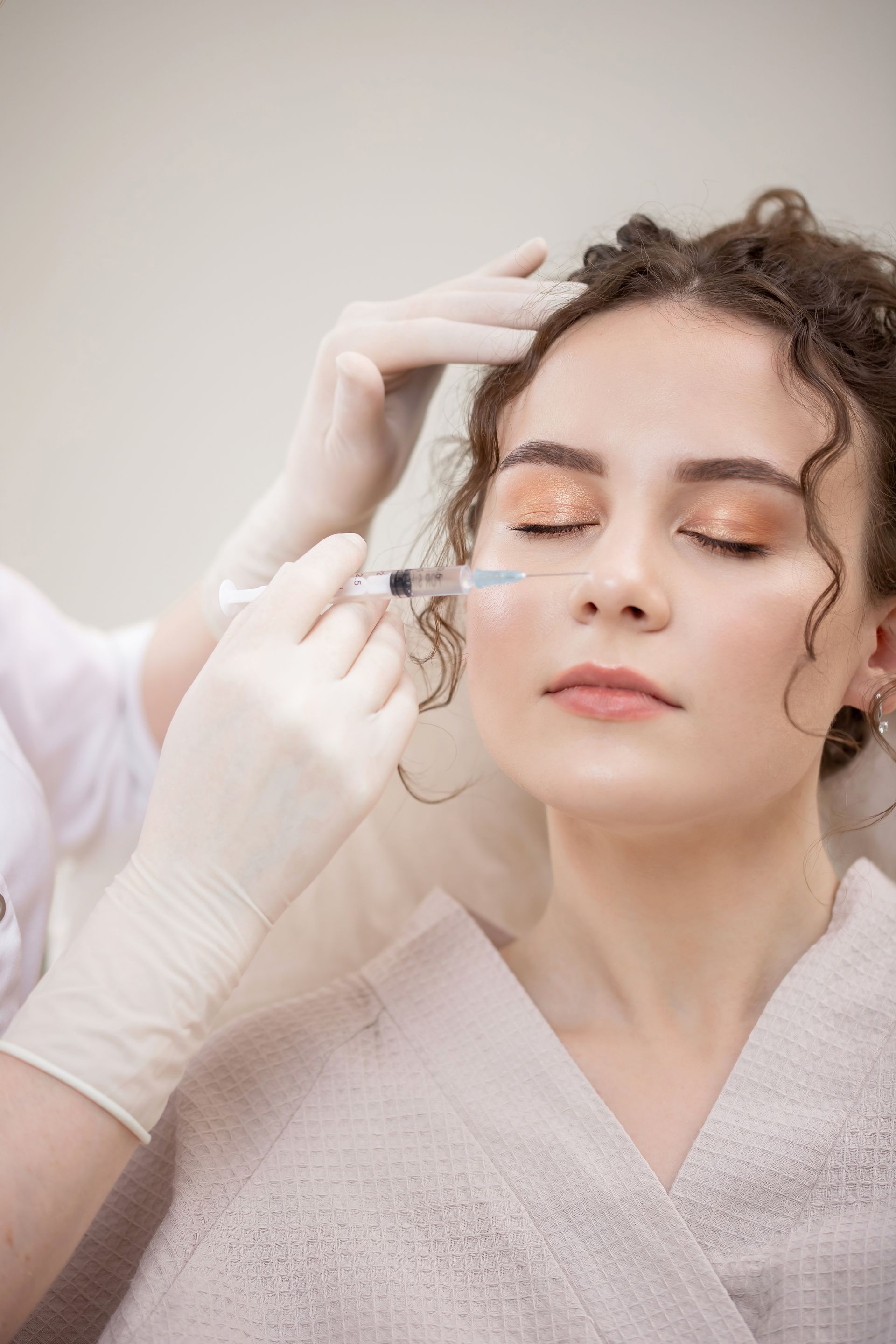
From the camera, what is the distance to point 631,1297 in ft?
3.49

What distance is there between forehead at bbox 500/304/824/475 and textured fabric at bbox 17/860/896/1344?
0.65 m

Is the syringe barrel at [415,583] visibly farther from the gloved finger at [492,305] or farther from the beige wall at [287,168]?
the beige wall at [287,168]

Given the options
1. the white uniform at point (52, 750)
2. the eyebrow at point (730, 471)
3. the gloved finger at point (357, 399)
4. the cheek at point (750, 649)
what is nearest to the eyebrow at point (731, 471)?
the eyebrow at point (730, 471)

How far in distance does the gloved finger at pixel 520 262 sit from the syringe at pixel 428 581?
59 centimetres

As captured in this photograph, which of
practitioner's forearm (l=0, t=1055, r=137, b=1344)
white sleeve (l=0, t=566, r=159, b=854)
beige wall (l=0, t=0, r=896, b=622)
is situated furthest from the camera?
beige wall (l=0, t=0, r=896, b=622)

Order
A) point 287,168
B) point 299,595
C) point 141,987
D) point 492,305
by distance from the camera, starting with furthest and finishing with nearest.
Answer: point 287,168 < point 492,305 < point 299,595 < point 141,987

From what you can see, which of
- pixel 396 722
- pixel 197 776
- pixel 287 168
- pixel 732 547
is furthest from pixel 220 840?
pixel 287 168

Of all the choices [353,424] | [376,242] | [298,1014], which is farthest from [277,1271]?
[376,242]

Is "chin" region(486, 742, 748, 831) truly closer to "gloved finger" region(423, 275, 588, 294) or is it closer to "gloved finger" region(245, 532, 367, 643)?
"gloved finger" region(245, 532, 367, 643)

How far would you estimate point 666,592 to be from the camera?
112cm

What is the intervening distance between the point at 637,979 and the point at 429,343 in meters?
0.97

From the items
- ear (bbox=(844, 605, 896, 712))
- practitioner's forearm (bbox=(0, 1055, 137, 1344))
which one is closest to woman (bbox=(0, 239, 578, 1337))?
practitioner's forearm (bbox=(0, 1055, 137, 1344))

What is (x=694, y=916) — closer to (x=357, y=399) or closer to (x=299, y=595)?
(x=299, y=595)

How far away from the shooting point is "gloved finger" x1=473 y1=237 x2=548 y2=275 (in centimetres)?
153
